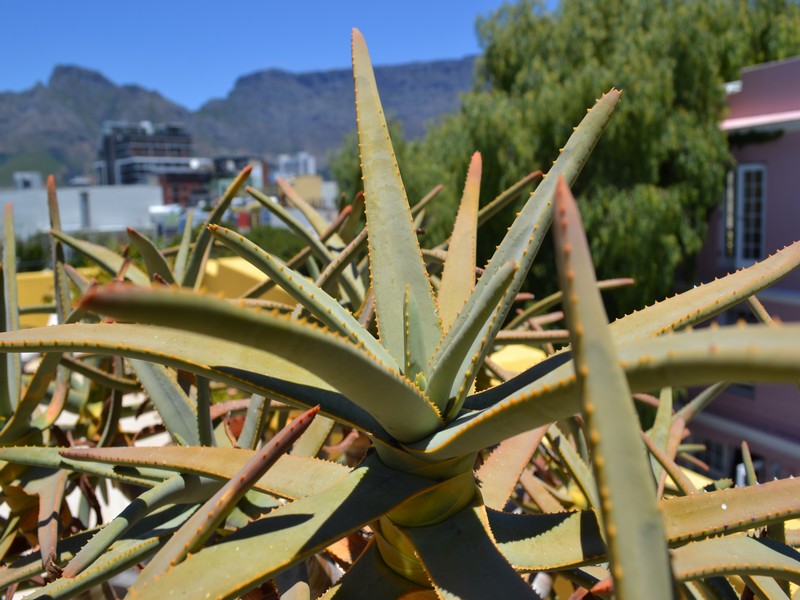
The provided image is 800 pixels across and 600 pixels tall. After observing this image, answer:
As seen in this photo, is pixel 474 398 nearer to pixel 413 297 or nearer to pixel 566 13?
pixel 413 297

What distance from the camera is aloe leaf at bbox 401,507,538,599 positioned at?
0.78 meters

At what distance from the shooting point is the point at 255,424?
130 centimetres

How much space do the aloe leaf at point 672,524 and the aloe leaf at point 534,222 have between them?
0.24 m

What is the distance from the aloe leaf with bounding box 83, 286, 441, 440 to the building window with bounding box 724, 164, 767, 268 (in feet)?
35.3

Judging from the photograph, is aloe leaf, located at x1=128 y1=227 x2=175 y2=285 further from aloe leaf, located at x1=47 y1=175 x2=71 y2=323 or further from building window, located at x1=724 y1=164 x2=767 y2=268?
building window, located at x1=724 y1=164 x2=767 y2=268

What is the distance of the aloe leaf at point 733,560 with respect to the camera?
0.73 metres

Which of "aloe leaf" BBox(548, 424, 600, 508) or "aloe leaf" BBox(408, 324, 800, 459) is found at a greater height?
"aloe leaf" BBox(408, 324, 800, 459)

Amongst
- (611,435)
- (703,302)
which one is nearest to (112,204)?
(703,302)

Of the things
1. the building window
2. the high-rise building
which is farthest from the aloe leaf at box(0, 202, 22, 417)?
the high-rise building

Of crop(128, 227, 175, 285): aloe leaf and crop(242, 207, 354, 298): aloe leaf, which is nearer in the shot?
crop(128, 227, 175, 285): aloe leaf

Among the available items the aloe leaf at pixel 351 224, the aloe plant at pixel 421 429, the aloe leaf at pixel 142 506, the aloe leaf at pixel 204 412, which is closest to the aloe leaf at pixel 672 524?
the aloe plant at pixel 421 429

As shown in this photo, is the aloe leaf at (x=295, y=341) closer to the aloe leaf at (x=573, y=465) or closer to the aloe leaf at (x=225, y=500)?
the aloe leaf at (x=225, y=500)

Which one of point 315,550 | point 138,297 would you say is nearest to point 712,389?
point 315,550

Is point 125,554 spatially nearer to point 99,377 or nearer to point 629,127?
point 99,377
